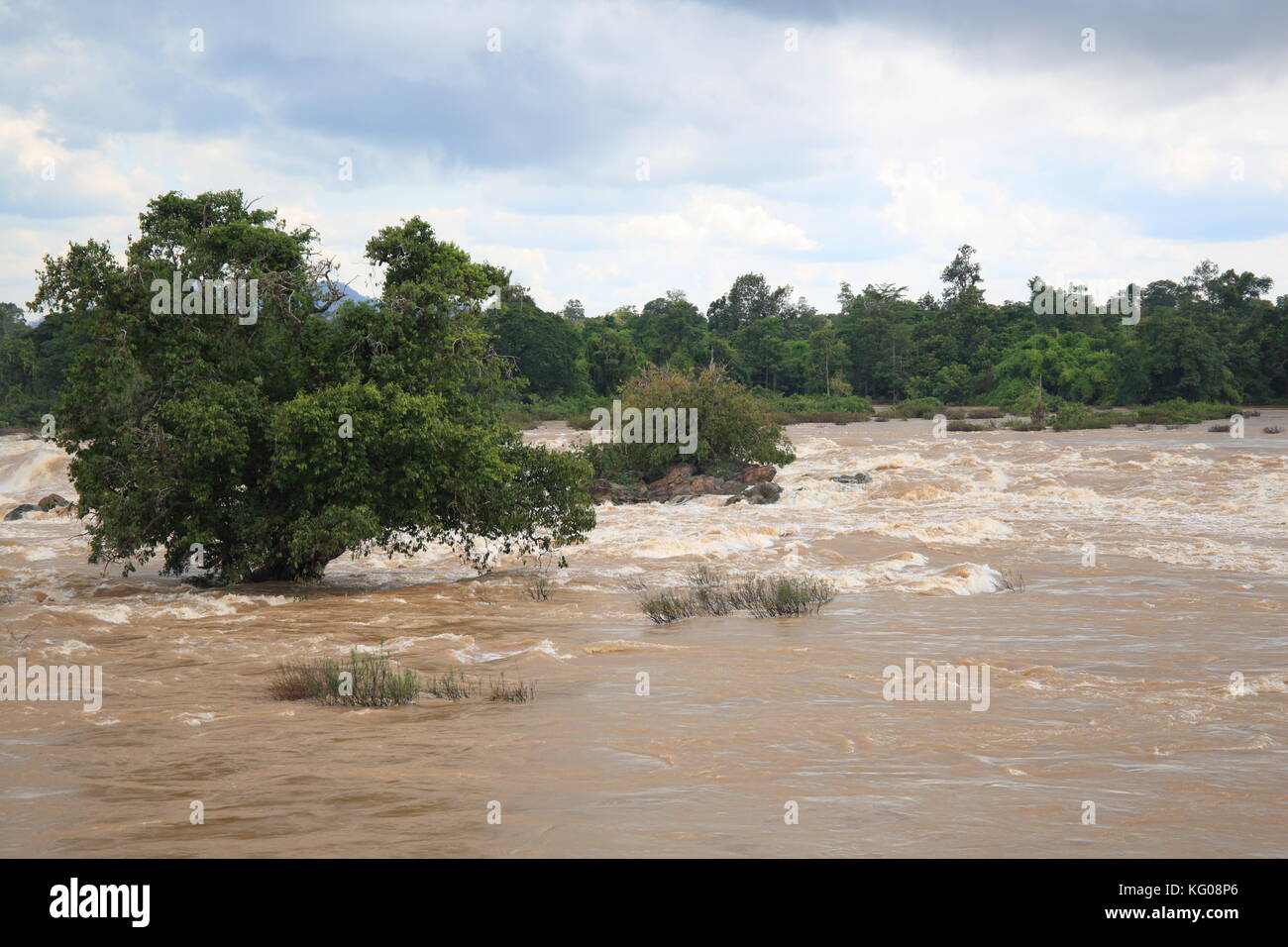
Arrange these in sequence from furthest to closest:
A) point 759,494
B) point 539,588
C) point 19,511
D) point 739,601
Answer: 1. point 19,511
2. point 759,494
3. point 539,588
4. point 739,601

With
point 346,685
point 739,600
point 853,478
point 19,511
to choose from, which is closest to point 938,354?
point 853,478

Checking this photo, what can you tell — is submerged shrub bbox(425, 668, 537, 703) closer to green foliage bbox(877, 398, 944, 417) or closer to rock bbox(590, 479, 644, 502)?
rock bbox(590, 479, 644, 502)

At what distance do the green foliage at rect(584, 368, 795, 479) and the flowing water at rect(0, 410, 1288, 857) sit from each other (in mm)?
9388

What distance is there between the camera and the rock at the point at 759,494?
2730cm

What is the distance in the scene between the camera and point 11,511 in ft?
95.5

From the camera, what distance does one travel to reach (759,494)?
27500 millimetres

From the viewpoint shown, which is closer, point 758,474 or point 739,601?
point 739,601

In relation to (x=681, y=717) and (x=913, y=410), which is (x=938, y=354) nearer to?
(x=913, y=410)

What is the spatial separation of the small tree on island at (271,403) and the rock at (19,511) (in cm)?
1619

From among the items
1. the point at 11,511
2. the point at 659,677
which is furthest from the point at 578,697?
the point at 11,511

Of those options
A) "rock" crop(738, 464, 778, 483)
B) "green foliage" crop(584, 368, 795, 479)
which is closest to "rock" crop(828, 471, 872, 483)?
"green foliage" crop(584, 368, 795, 479)

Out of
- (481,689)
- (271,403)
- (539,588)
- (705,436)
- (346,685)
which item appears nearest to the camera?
(346,685)

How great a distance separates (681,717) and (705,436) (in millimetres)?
21697
